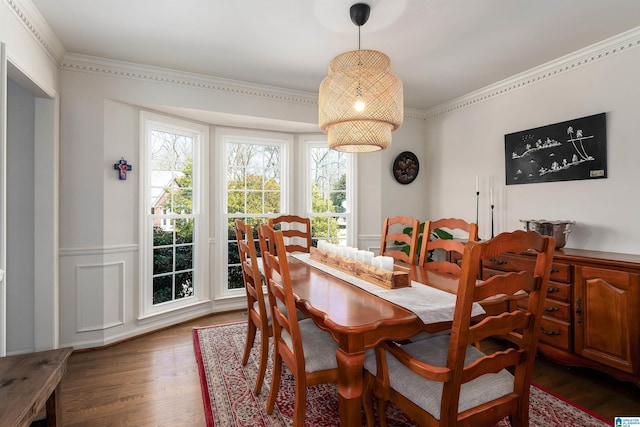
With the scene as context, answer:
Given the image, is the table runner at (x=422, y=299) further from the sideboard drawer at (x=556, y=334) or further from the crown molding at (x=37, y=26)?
the crown molding at (x=37, y=26)

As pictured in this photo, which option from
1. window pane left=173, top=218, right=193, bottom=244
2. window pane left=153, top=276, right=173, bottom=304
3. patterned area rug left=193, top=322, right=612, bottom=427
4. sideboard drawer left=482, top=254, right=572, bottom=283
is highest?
window pane left=173, top=218, right=193, bottom=244

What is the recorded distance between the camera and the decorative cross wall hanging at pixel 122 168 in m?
3.05

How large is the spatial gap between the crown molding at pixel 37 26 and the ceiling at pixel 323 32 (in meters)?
0.05

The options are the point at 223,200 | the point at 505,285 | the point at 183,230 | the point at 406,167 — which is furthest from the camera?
the point at 406,167

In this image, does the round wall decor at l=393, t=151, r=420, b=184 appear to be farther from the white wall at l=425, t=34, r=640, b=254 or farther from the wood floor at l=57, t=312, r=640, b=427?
the wood floor at l=57, t=312, r=640, b=427

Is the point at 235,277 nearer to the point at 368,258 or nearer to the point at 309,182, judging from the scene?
the point at 309,182

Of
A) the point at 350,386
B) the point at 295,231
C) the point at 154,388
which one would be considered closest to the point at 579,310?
the point at 350,386

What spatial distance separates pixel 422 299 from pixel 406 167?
3133 millimetres

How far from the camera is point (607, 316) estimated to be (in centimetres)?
226

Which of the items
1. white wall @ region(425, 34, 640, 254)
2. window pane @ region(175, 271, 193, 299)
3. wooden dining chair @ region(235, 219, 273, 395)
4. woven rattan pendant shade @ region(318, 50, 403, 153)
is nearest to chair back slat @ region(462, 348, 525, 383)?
wooden dining chair @ region(235, 219, 273, 395)

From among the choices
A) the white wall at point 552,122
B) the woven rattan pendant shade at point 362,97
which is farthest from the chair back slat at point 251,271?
the white wall at point 552,122

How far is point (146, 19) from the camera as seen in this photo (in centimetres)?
238

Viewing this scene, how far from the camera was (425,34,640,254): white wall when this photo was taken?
2.60 meters

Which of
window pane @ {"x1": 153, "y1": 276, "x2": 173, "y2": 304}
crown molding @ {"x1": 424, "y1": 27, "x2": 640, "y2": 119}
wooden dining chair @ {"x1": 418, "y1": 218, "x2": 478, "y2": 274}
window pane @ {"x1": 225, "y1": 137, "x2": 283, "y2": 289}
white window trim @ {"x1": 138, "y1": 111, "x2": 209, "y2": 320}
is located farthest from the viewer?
window pane @ {"x1": 225, "y1": 137, "x2": 283, "y2": 289}
